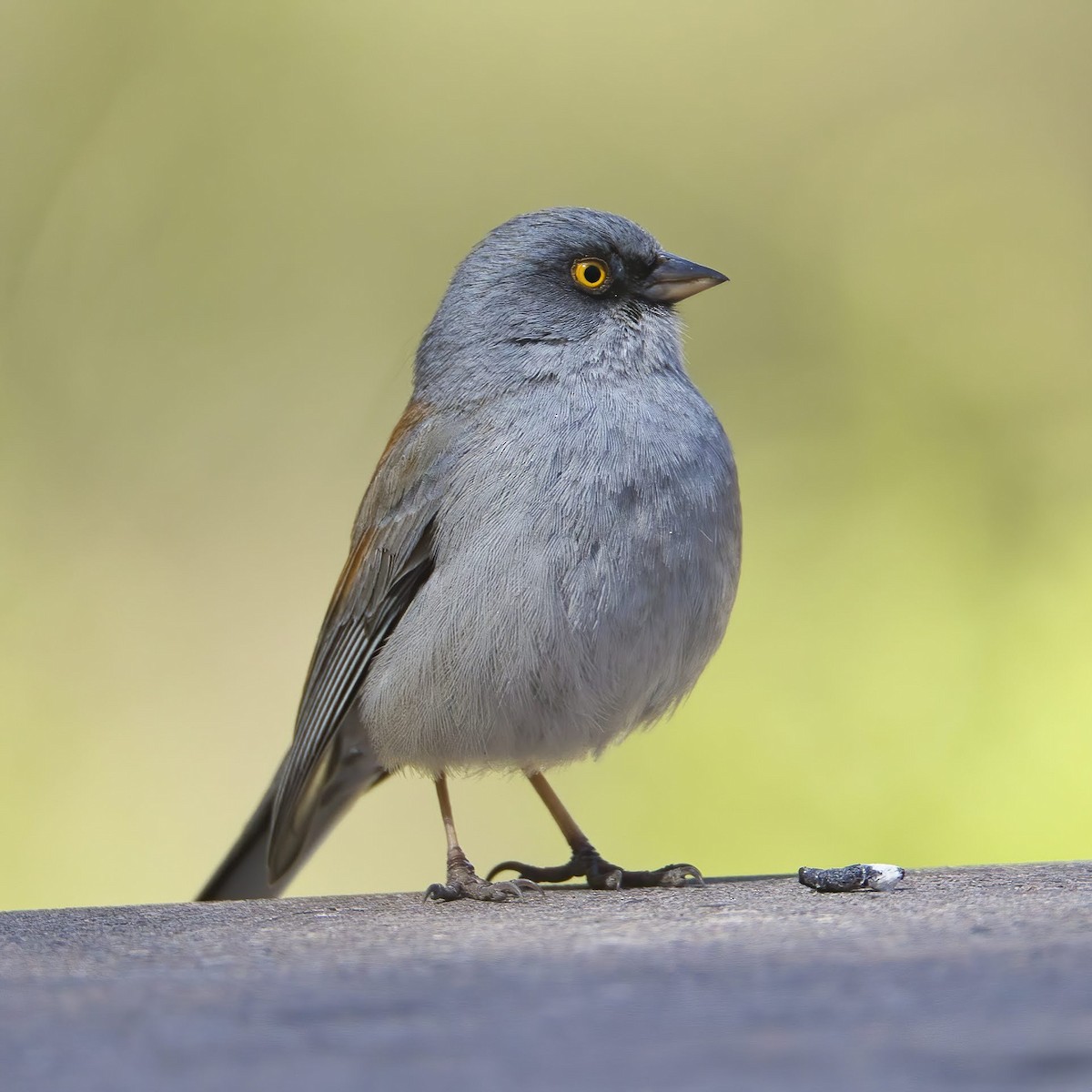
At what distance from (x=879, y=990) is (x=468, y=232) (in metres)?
5.33

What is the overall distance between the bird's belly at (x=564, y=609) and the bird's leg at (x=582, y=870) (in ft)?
1.03

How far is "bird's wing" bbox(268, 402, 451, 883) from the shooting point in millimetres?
3652

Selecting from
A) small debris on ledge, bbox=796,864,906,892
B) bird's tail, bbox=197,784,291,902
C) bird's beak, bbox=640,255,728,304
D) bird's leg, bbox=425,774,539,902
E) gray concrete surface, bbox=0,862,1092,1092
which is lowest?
bird's tail, bbox=197,784,291,902

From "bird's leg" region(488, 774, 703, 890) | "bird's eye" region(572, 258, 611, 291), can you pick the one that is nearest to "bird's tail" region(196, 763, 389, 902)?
"bird's leg" region(488, 774, 703, 890)

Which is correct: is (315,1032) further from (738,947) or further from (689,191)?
(689,191)

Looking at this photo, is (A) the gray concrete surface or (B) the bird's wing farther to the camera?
(B) the bird's wing

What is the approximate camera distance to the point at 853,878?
263 centimetres

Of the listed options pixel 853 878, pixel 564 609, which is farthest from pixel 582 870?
pixel 853 878

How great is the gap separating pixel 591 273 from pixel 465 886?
1.66 meters

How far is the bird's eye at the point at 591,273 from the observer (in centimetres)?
396

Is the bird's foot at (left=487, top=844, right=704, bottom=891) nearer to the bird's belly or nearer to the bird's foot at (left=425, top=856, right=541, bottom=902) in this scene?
the bird's foot at (left=425, top=856, right=541, bottom=902)

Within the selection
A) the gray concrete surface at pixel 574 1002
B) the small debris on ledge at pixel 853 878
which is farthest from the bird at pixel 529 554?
the gray concrete surface at pixel 574 1002

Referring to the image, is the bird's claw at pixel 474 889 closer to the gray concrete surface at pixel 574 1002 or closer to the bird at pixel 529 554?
the bird at pixel 529 554

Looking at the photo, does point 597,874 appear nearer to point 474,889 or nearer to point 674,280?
point 474,889
